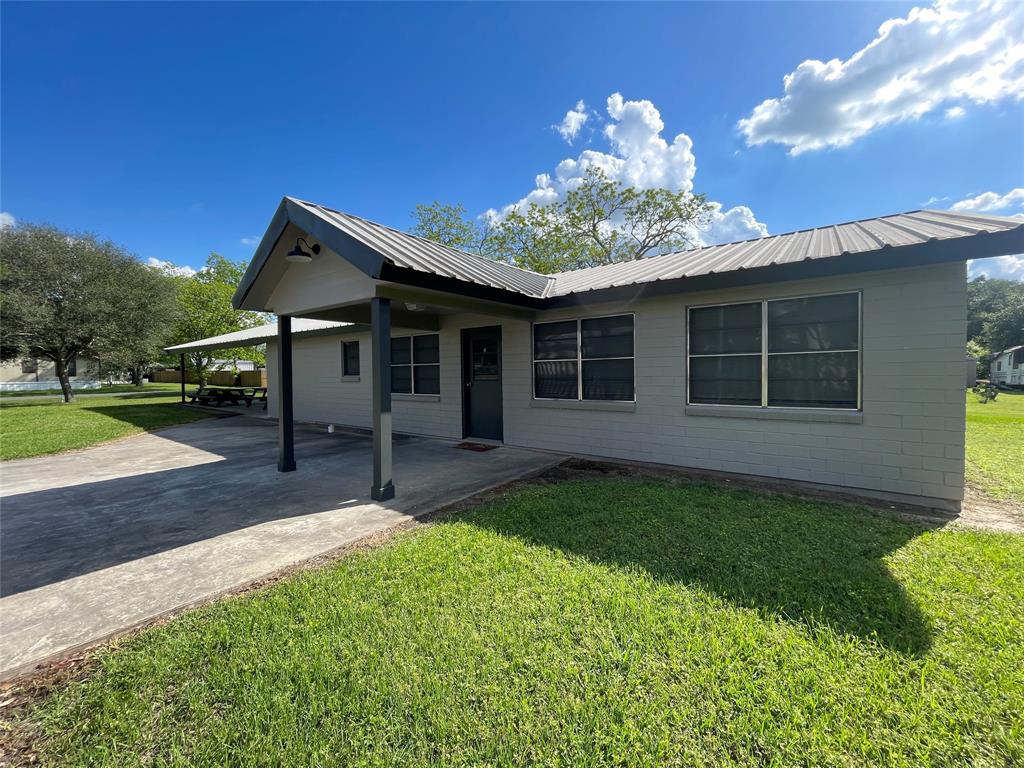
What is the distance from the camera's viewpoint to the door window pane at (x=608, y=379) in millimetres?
7039

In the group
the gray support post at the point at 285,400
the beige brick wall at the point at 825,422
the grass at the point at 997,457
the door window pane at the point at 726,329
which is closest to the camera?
the beige brick wall at the point at 825,422

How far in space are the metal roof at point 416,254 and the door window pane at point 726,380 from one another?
287 centimetres

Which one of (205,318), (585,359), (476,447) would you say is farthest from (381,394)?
(205,318)

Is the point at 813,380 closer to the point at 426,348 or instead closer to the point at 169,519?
the point at 426,348

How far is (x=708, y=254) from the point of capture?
7.48 meters

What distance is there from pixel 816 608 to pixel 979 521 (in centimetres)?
311

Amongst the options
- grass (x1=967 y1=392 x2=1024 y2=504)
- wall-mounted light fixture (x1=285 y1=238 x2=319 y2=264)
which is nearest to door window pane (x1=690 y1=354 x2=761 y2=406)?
grass (x1=967 y1=392 x2=1024 y2=504)

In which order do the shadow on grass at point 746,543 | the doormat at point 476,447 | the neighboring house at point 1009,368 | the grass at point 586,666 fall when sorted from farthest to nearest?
1. the neighboring house at point 1009,368
2. the doormat at point 476,447
3. the shadow on grass at point 746,543
4. the grass at point 586,666

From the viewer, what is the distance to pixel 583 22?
10.5m

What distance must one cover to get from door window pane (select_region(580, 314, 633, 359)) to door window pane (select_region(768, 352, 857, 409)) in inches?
83.4

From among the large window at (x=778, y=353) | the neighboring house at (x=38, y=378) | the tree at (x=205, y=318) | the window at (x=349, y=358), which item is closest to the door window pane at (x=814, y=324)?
the large window at (x=778, y=353)

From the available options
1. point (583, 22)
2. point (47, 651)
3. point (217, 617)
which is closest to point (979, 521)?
point (217, 617)

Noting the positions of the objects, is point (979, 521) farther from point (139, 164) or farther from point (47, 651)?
point (139, 164)

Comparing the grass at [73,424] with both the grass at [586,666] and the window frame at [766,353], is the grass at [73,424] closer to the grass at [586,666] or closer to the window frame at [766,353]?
the grass at [586,666]
